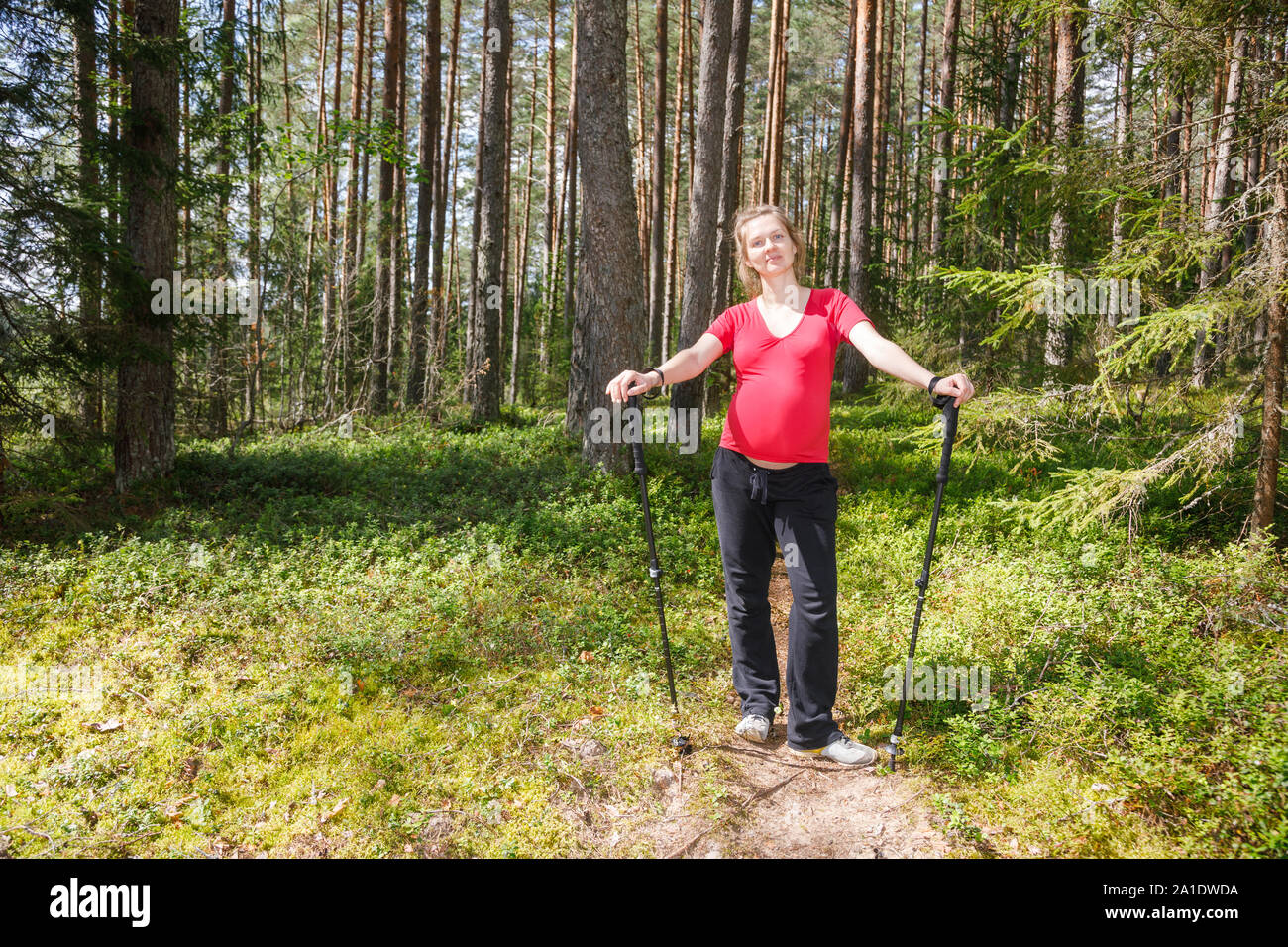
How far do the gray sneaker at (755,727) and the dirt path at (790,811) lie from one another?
0.09 metres

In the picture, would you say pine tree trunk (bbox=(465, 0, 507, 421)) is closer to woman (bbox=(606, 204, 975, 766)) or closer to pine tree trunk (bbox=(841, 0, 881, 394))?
pine tree trunk (bbox=(841, 0, 881, 394))

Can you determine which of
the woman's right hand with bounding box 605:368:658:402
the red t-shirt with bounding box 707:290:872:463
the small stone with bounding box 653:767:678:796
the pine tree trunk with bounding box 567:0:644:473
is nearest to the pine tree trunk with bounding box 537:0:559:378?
the pine tree trunk with bounding box 567:0:644:473

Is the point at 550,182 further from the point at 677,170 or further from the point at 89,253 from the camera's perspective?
the point at 89,253

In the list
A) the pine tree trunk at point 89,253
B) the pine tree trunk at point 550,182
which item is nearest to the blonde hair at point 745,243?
the pine tree trunk at point 89,253

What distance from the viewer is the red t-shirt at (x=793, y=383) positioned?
3.55 metres

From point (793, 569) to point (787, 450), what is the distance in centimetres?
62

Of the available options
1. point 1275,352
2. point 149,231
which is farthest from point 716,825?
point 149,231

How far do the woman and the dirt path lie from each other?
0.45 feet

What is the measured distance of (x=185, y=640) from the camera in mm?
5035

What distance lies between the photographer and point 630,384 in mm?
3768

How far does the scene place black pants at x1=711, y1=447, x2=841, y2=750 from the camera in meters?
3.58

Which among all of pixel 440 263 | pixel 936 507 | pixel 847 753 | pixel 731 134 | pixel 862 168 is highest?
pixel 862 168

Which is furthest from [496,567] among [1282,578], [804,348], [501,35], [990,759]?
[501,35]

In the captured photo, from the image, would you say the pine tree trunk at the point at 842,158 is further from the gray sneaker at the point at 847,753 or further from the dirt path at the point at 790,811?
the dirt path at the point at 790,811
